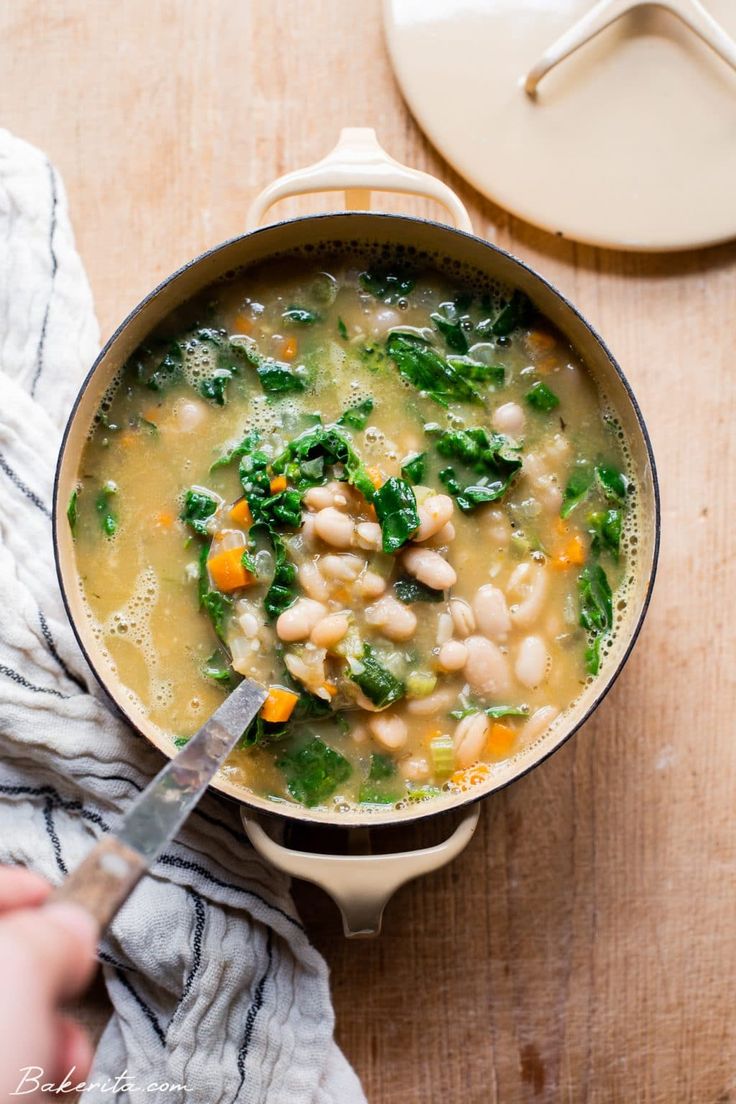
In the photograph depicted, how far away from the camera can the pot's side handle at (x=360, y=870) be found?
1.73m

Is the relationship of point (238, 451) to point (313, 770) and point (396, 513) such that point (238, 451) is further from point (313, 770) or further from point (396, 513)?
point (313, 770)

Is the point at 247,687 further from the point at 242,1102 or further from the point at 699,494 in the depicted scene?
the point at 699,494

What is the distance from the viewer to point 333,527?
5.74ft

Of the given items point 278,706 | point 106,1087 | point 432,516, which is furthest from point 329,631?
point 106,1087

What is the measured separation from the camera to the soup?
180 centimetres

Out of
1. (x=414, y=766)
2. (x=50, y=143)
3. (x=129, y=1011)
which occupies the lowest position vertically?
(x=129, y=1011)

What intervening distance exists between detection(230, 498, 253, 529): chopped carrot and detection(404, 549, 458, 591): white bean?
28cm

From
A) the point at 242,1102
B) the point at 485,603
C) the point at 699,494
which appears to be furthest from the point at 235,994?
the point at 699,494

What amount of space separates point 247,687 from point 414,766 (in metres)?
0.34

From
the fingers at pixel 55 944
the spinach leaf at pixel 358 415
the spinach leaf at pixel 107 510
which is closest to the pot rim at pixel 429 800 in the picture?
the spinach leaf at pixel 107 510

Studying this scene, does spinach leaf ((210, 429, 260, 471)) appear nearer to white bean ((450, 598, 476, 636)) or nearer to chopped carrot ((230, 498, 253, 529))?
chopped carrot ((230, 498, 253, 529))

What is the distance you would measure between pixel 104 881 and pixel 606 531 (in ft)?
3.58

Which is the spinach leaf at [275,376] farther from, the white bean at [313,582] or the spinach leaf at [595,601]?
the spinach leaf at [595,601]

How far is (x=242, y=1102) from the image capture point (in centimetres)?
192
